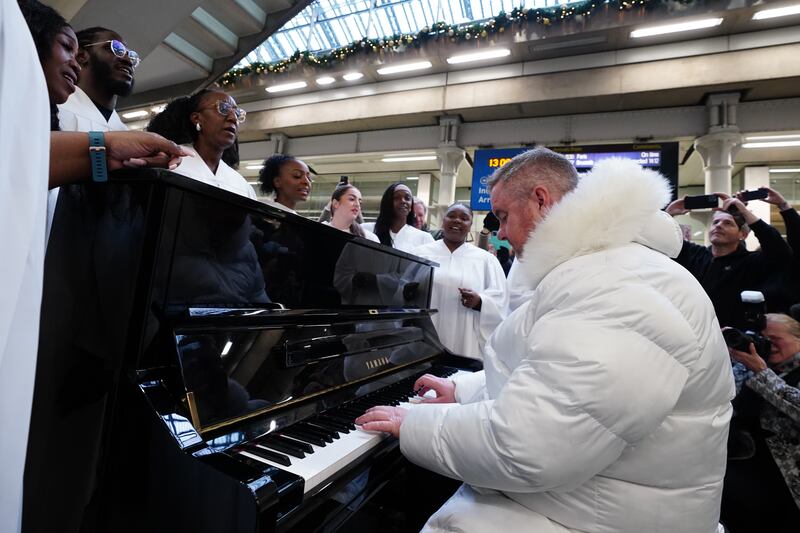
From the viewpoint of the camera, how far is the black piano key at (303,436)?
1108 millimetres

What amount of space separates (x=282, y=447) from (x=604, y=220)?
1067 mm

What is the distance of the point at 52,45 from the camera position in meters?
1.29

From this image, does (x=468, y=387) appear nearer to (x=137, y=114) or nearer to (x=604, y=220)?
(x=604, y=220)

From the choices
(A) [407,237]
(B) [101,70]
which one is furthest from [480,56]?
(B) [101,70]

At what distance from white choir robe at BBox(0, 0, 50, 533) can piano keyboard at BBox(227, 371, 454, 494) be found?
1.31ft

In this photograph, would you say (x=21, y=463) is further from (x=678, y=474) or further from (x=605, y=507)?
(x=678, y=474)

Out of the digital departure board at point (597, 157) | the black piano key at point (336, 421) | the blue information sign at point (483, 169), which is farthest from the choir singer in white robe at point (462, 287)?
the blue information sign at point (483, 169)

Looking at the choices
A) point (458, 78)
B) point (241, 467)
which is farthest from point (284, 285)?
point (458, 78)

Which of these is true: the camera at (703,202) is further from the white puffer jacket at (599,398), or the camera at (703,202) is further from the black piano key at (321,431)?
the black piano key at (321,431)

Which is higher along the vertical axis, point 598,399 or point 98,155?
point 98,155

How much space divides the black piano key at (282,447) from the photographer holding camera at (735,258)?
310 cm

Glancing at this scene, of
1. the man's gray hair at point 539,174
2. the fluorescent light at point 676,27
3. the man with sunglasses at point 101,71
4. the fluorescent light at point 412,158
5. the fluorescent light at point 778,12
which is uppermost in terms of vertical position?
the fluorescent light at point 676,27

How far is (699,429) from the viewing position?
0.98 m

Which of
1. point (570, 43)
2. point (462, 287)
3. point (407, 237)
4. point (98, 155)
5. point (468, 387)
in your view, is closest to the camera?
point (98, 155)
